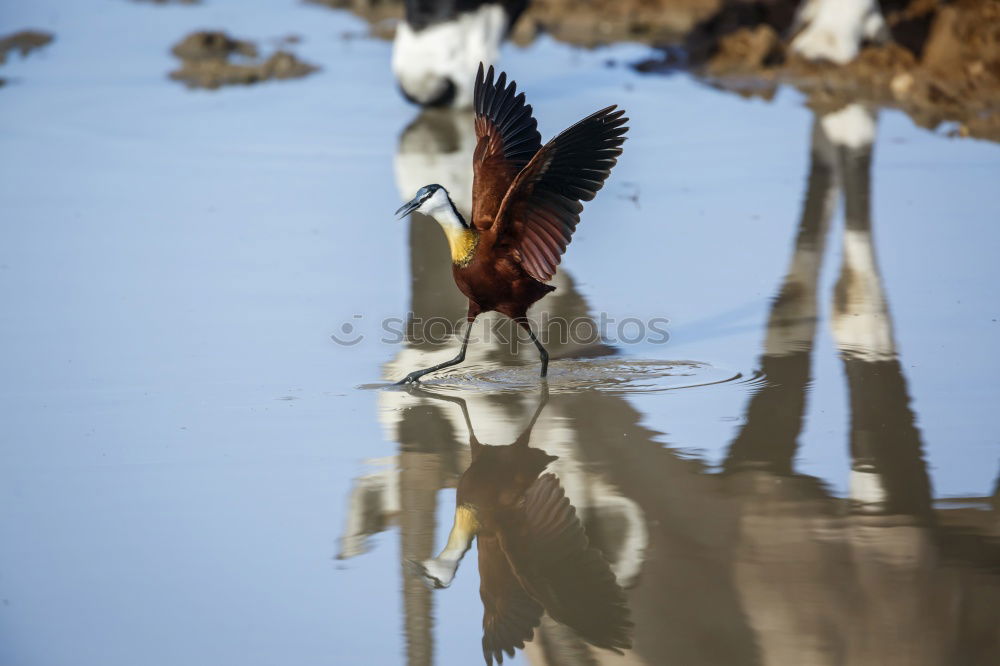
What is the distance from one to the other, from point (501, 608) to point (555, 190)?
1.41 meters

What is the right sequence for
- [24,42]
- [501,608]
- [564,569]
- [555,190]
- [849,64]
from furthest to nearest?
1. [24,42]
2. [849,64]
3. [555,190]
4. [564,569]
5. [501,608]

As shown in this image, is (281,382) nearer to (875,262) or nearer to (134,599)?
(134,599)

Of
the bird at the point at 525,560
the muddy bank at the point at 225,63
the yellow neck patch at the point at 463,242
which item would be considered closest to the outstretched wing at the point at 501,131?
the yellow neck patch at the point at 463,242

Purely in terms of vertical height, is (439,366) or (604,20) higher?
(604,20)

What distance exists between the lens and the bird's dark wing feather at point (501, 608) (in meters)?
2.88

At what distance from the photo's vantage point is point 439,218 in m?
4.07

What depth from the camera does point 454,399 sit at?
4285 millimetres

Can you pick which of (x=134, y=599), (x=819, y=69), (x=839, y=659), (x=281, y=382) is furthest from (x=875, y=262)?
(x=819, y=69)

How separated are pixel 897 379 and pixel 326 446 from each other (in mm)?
1727

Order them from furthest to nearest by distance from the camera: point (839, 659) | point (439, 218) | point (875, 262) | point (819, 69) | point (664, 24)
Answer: point (664, 24) < point (819, 69) < point (875, 262) < point (439, 218) < point (839, 659)
